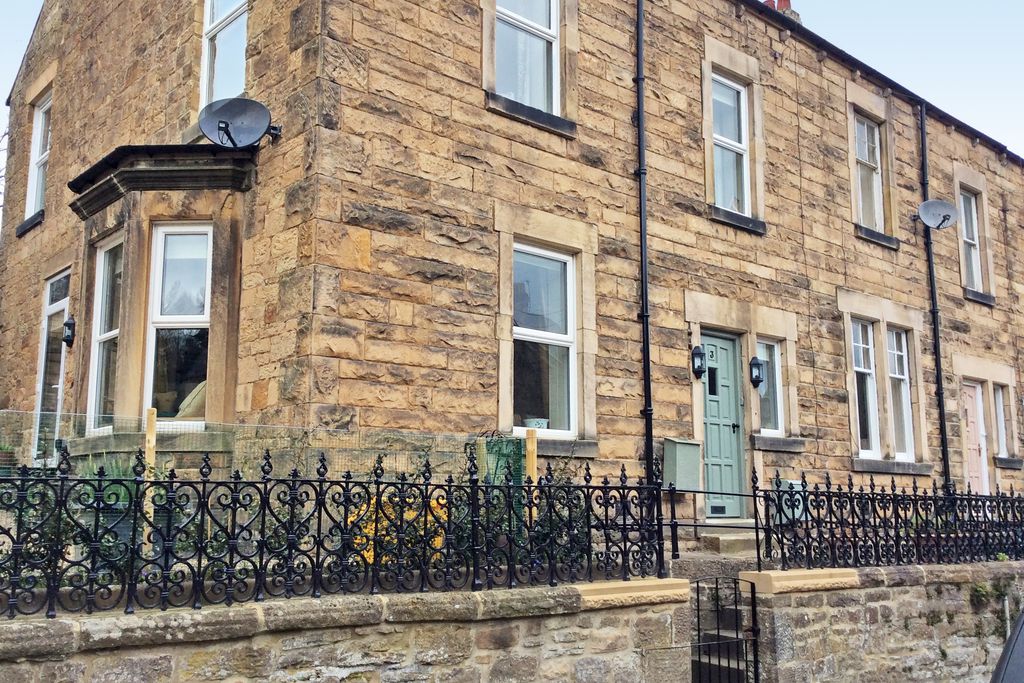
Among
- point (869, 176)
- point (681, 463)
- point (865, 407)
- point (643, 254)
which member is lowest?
point (681, 463)

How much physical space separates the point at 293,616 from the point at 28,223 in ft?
31.2

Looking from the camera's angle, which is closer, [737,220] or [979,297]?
[737,220]

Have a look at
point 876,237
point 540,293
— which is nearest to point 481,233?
point 540,293

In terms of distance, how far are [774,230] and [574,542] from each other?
6884 mm

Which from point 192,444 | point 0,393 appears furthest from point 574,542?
point 0,393

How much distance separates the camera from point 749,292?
39.3 feet

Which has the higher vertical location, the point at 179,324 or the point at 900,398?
the point at 179,324

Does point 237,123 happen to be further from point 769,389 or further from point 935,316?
point 935,316

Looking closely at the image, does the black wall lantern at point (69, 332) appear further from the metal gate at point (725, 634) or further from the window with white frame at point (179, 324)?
the metal gate at point (725, 634)

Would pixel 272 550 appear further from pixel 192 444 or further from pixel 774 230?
pixel 774 230

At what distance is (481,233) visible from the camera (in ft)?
30.7

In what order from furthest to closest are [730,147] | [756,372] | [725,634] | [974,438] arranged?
[974,438]
[730,147]
[756,372]
[725,634]

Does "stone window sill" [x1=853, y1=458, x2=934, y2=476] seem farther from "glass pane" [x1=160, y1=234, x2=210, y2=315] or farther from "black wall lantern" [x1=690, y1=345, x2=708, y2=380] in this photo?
"glass pane" [x1=160, y1=234, x2=210, y2=315]

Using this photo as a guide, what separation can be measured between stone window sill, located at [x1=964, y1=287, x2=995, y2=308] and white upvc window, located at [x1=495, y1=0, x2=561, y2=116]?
8.78 metres
